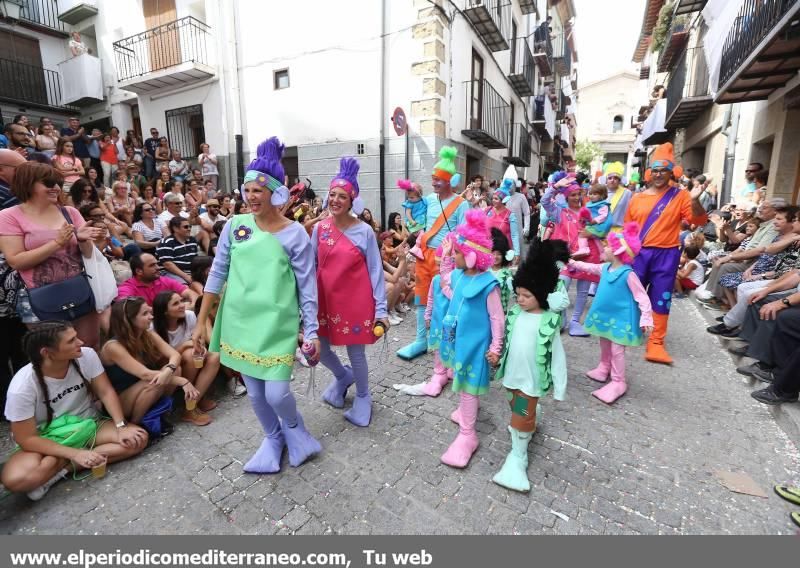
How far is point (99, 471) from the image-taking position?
8.50 ft

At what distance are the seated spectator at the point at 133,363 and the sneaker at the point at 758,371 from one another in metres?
4.96

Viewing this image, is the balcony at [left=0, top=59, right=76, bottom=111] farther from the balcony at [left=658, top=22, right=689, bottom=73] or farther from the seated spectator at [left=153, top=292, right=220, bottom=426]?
the balcony at [left=658, top=22, right=689, bottom=73]

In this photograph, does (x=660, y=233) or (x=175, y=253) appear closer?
(x=660, y=233)

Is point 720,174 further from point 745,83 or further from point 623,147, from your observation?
point 623,147

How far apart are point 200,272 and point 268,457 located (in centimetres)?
257

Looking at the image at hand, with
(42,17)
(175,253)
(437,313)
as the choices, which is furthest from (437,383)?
(42,17)

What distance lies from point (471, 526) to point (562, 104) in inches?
1304

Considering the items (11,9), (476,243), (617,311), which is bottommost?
(617,311)

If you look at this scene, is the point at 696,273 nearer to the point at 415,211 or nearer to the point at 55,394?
the point at 415,211

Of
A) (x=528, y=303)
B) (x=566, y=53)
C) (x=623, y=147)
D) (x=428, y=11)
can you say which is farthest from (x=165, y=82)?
(x=623, y=147)

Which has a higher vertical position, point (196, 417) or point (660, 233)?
point (660, 233)

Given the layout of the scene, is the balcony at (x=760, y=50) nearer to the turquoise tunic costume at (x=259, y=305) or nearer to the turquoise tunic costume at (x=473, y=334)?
the turquoise tunic costume at (x=473, y=334)

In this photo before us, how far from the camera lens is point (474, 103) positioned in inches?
473
